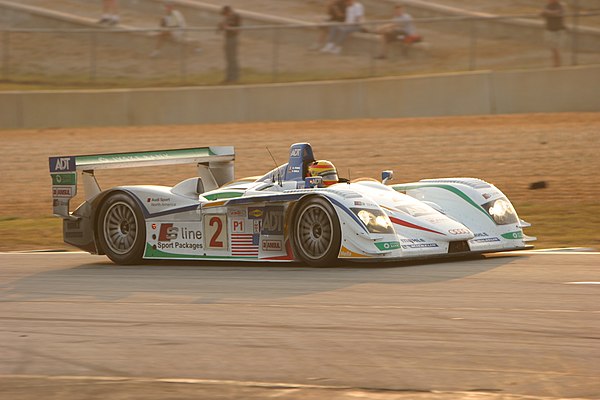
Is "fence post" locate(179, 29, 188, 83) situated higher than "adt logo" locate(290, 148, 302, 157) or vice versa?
"fence post" locate(179, 29, 188, 83)

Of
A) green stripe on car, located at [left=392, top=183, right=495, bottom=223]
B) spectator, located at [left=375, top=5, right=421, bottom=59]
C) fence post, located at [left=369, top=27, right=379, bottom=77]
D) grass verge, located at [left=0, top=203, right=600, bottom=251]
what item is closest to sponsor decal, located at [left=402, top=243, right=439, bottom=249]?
green stripe on car, located at [left=392, top=183, right=495, bottom=223]

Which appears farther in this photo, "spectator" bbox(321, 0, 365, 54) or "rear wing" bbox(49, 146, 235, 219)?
"spectator" bbox(321, 0, 365, 54)

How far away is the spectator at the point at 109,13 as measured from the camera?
2956 cm

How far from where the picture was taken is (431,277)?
998 cm

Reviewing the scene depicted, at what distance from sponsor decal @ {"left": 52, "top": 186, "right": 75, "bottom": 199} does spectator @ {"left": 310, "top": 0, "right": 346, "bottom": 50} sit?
13.5m

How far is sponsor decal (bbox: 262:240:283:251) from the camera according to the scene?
11.2 meters

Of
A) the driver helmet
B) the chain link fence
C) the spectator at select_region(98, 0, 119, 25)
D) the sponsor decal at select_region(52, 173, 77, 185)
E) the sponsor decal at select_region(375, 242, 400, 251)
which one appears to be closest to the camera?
the sponsor decal at select_region(375, 242, 400, 251)

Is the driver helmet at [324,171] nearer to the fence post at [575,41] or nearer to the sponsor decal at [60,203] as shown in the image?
the sponsor decal at [60,203]

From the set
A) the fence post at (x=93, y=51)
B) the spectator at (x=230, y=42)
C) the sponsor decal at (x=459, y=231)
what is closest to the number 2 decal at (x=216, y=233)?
the sponsor decal at (x=459, y=231)

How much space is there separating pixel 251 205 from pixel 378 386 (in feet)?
18.1

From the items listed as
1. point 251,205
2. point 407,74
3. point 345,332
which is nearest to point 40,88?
point 407,74

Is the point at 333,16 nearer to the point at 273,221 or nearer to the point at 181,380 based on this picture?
the point at 273,221

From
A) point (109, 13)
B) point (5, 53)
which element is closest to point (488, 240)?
point (5, 53)

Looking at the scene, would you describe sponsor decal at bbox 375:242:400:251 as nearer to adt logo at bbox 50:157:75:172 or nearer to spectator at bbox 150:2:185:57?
adt logo at bbox 50:157:75:172
